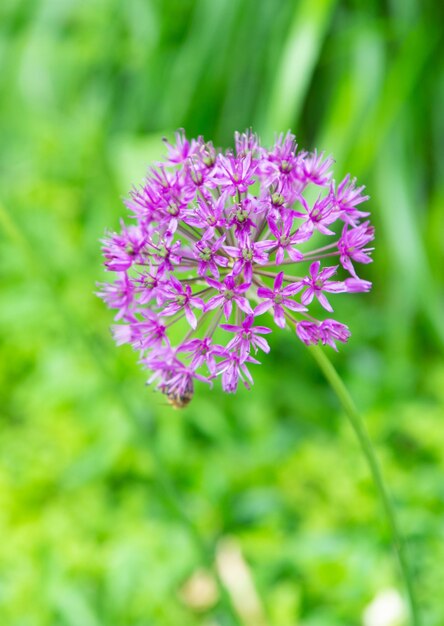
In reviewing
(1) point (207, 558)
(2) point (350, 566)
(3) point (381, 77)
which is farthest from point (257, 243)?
(3) point (381, 77)

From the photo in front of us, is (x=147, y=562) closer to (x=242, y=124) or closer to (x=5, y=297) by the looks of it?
(x=5, y=297)

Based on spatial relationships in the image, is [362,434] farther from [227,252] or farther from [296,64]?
[296,64]

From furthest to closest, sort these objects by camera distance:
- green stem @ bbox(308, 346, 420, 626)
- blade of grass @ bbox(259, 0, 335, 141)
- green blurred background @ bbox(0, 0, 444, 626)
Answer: blade of grass @ bbox(259, 0, 335, 141) < green blurred background @ bbox(0, 0, 444, 626) < green stem @ bbox(308, 346, 420, 626)

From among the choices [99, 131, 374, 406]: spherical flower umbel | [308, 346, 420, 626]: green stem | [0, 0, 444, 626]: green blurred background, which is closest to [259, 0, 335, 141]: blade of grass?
[0, 0, 444, 626]: green blurred background

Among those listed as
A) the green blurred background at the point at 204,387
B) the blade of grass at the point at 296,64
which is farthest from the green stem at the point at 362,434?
the blade of grass at the point at 296,64

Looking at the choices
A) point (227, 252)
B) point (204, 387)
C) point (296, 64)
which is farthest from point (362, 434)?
point (296, 64)

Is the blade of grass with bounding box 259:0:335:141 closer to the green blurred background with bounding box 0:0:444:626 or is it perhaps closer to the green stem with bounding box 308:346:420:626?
the green blurred background with bounding box 0:0:444:626

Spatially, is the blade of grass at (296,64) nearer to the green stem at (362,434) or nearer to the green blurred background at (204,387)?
the green blurred background at (204,387)
